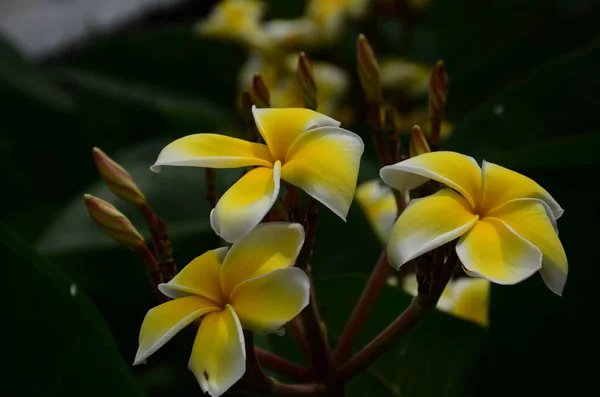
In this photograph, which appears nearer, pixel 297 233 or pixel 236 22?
pixel 297 233

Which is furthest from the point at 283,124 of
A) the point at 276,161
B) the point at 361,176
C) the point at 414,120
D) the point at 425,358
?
the point at 414,120

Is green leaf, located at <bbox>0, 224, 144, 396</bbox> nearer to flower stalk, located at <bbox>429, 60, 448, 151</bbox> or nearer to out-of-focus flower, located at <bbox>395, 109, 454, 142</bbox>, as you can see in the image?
flower stalk, located at <bbox>429, 60, 448, 151</bbox>

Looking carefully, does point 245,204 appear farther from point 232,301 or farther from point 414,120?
point 414,120

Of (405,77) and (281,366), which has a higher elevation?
(281,366)

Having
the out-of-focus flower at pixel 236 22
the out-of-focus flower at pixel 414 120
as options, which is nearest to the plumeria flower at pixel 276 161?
the out-of-focus flower at pixel 414 120

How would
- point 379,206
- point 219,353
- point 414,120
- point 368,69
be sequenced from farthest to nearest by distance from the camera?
point 414,120 < point 379,206 < point 368,69 < point 219,353

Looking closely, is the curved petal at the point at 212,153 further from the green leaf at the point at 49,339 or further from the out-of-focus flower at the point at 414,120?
the out-of-focus flower at the point at 414,120

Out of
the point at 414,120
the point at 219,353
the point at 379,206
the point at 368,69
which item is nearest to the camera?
the point at 219,353
